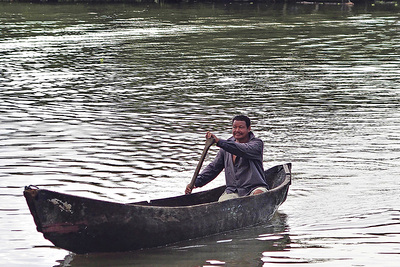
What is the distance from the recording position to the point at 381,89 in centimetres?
1962

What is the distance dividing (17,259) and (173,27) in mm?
29359

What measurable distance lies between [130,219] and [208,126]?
7.33 metres

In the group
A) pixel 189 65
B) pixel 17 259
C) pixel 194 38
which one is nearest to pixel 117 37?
pixel 194 38

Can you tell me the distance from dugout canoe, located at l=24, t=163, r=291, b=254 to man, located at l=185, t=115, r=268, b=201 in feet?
0.83

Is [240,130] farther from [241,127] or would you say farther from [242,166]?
[242,166]

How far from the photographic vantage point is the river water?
909cm

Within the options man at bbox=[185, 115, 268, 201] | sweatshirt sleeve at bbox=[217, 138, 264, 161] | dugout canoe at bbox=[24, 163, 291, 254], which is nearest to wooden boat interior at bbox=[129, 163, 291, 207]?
dugout canoe at bbox=[24, 163, 291, 254]

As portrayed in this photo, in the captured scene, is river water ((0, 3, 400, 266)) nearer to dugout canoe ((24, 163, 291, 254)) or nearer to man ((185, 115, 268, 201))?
dugout canoe ((24, 163, 291, 254))

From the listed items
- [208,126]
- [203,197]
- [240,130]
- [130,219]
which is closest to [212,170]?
[203,197]

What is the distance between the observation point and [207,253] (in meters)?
8.80

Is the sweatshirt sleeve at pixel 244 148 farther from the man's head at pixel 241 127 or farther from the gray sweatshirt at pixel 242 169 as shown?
the man's head at pixel 241 127

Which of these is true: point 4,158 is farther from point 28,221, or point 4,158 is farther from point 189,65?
point 189,65

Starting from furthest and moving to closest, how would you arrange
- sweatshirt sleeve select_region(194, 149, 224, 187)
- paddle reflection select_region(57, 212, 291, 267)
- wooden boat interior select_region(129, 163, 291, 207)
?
sweatshirt sleeve select_region(194, 149, 224, 187) → wooden boat interior select_region(129, 163, 291, 207) → paddle reflection select_region(57, 212, 291, 267)

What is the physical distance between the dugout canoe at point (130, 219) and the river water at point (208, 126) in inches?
6.2
